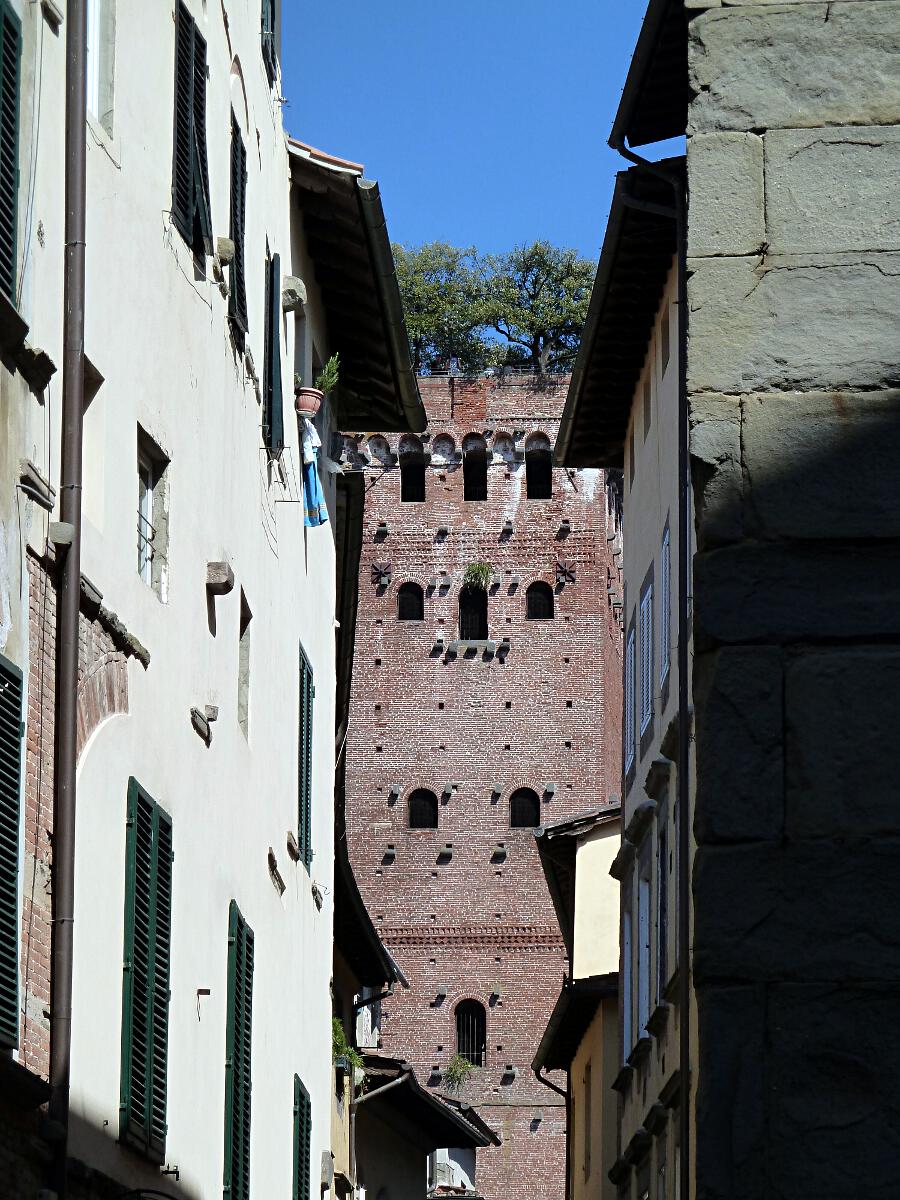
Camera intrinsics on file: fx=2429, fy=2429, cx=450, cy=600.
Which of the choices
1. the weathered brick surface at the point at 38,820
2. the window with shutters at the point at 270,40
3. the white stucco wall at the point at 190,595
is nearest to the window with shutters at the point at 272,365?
the white stucco wall at the point at 190,595

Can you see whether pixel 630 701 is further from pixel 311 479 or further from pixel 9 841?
pixel 9 841

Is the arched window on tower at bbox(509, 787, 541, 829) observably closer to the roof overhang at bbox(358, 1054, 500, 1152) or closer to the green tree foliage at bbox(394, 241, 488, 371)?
the green tree foliage at bbox(394, 241, 488, 371)

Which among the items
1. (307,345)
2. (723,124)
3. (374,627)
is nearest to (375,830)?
(374,627)

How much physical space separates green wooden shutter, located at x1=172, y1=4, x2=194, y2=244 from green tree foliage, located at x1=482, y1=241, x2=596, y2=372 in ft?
203

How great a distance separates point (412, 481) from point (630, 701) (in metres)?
42.9

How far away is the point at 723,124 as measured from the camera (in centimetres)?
443

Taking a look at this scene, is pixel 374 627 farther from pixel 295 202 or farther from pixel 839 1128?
pixel 839 1128

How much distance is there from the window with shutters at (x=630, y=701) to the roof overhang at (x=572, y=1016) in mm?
3627

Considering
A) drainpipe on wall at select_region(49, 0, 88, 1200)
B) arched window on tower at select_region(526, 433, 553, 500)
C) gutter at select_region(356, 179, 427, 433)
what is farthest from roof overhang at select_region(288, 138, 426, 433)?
arched window on tower at select_region(526, 433, 553, 500)

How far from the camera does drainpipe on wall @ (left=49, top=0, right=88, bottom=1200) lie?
355 inches

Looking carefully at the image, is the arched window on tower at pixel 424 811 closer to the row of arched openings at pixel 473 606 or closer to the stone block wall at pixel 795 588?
the row of arched openings at pixel 473 606

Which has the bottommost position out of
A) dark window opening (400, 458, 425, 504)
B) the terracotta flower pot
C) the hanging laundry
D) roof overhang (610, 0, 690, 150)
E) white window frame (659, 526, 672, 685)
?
white window frame (659, 526, 672, 685)

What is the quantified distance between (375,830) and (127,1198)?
52966mm

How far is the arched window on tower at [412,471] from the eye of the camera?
65938 millimetres
